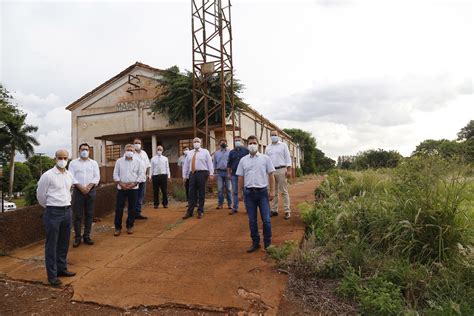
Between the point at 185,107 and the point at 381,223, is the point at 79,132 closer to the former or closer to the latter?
the point at 185,107

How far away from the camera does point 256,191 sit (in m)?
5.33

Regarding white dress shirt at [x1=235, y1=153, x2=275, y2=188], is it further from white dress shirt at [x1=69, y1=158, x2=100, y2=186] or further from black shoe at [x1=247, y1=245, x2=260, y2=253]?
white dress shirt at [x1=69, y1=158, x2=100, y2=186]

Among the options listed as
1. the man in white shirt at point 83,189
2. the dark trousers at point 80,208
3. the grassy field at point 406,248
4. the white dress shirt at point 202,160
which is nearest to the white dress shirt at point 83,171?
the man in white shirt at point 83,189

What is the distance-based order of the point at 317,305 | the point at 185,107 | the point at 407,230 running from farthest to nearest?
1. the point at 185,107
2. the point at 407,230
3. the point at 317,305

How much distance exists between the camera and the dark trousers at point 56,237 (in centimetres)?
452

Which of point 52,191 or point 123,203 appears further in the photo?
point 123,203

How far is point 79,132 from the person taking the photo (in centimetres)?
2166

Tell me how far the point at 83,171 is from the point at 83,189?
1.08 feet

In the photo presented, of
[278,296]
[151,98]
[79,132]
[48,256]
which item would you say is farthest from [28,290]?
[79,132]

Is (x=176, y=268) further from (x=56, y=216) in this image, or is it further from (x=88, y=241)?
(x=88, y=241)

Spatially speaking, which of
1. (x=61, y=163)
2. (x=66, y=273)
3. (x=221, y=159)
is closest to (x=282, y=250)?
(x=66, y=273)

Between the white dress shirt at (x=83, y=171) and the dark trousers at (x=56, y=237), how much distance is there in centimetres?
137

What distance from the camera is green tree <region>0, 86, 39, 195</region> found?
35641 mm

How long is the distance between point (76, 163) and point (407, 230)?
5450mm
